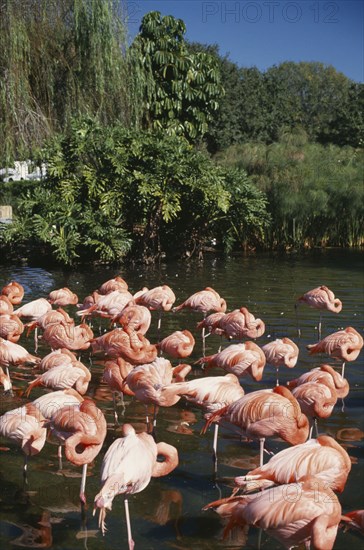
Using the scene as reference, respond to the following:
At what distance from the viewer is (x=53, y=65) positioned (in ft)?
45.9

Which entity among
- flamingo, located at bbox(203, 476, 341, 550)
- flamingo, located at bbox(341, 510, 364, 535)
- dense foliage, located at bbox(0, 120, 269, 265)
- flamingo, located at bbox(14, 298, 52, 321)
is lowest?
flamingo, located at bbox(341, 510, 364, 535)

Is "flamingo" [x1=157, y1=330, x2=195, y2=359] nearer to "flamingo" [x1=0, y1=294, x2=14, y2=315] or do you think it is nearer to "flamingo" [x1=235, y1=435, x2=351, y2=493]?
"flamingo" [x1=0, y1=294, x2=14, y2=315]

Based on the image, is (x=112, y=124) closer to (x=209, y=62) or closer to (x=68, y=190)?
(x=68, y=190)

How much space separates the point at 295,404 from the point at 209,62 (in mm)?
15504

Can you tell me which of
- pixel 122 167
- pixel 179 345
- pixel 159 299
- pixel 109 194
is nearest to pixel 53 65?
pixel 122 167

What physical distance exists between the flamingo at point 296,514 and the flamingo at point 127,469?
0.58 metres

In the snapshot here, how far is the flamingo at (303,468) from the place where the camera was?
129 inches

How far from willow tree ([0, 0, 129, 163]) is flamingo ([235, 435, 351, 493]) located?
1106 cm

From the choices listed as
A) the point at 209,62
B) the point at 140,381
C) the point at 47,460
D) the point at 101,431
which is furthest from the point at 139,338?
the point at 209,62

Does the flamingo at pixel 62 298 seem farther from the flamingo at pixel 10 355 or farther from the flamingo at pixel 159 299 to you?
the flamingo at pixel 10 355

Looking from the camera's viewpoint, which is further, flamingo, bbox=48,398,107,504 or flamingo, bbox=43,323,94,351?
flamingo, bbox=43,323,94,351

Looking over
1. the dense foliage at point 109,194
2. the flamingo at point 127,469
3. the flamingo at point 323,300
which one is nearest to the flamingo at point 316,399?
the flamingo at point 127,469

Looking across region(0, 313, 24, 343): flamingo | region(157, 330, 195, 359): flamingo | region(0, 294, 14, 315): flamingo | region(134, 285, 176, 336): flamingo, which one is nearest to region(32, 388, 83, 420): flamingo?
region(157, 330, 195, 359): flamingo

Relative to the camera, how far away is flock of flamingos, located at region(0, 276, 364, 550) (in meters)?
2.89
